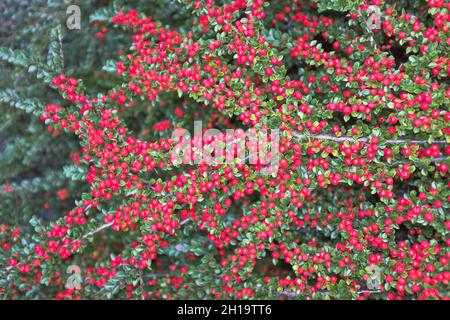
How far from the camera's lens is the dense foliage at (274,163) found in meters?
2.37

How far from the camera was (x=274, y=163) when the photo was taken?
2.49m

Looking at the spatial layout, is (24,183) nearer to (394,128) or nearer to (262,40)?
(262,40)

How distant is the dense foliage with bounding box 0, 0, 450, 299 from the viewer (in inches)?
93.4

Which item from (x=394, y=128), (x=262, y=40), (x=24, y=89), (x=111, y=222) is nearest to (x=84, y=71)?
(x=24, y=89)

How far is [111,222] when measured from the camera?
2703 millimetres

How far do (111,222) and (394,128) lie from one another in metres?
1.71

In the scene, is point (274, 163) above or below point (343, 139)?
below
